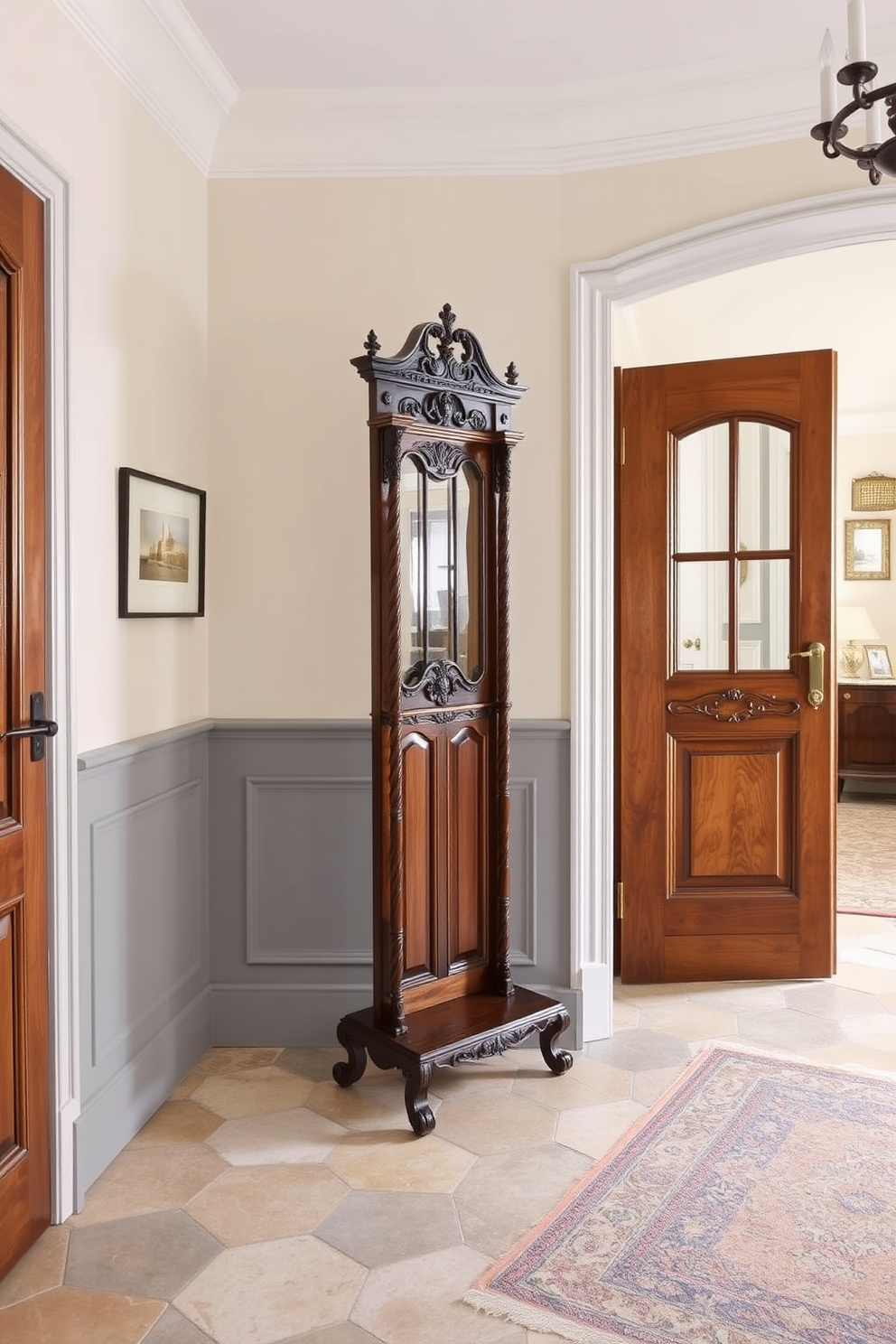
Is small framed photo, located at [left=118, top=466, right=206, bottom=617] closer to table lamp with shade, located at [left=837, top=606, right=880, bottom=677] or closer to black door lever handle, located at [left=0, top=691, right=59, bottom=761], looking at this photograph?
black door lever handle, located at [left=0, top=691, right=59, bottom=761]

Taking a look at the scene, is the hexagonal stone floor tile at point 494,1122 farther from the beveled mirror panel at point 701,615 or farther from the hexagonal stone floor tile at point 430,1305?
the beveled mirror panel at point 701,615

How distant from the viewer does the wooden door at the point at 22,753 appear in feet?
7.06

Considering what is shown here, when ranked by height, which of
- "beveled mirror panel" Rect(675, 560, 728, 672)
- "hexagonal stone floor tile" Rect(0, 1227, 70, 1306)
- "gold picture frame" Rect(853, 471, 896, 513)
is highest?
"gold picture frame" Rect(853, 471, 896, 513)

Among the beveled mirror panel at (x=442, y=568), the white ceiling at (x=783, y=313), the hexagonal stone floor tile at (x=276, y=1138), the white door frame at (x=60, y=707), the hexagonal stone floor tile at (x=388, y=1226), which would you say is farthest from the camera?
the white ceiling at (x=783, y=313)

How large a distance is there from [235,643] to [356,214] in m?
1.39

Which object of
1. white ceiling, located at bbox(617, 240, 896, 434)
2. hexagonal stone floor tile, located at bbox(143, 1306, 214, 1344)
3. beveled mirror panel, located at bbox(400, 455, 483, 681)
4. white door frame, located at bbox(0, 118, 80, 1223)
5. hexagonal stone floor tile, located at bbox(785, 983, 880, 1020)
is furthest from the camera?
white ceiling, located at bbox(617, 240, 896, 434)

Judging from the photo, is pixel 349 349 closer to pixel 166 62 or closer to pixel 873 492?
pixel 166 62

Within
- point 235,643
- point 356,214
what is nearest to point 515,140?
point 356,214

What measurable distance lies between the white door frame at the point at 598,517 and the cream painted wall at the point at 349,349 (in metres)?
0.05

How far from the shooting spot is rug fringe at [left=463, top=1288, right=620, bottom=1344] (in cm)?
193

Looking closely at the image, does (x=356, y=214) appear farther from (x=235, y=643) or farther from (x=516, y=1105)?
(x=516, y=1105)

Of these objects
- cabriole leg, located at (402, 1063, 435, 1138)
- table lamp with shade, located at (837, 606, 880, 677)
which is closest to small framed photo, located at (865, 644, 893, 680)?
table lamp with shade, located at (837, 606, 880, 677)

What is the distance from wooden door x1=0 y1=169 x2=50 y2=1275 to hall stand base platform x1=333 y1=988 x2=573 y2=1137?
2.85 ft

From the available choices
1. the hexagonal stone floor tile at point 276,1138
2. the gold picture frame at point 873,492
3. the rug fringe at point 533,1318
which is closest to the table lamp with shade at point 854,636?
the gold picture frame at point 873,492
